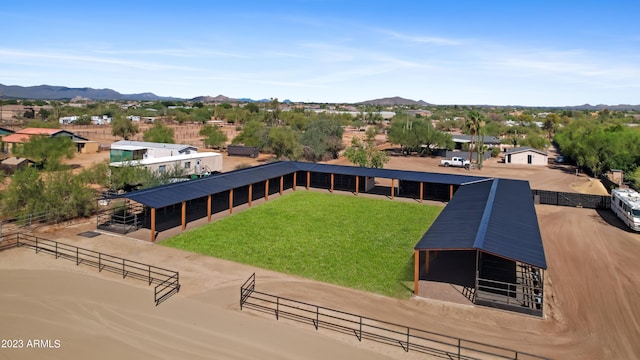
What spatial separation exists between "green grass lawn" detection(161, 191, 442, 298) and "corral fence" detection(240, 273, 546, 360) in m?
3.11

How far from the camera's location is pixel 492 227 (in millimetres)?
20031

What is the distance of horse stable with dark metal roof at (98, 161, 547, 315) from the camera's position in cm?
1781

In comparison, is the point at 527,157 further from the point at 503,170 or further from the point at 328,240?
the point at 328,240

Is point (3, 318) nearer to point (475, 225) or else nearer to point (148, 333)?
point (148, 333)

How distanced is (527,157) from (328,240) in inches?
1999

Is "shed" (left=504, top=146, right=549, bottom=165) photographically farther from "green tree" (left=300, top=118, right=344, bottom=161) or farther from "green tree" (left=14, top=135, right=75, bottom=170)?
"green tree" (left=14, top=135, right=75, bottom=170)

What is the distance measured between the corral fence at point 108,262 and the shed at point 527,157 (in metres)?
59.6

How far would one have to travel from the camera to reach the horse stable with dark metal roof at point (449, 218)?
17.8 meters

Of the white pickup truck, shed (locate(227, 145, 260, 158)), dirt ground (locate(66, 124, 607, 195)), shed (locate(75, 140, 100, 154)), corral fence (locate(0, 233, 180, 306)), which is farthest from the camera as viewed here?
shed (locate(227, 145, 260, 158))

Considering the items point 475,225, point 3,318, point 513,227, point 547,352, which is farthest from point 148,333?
point 513,227

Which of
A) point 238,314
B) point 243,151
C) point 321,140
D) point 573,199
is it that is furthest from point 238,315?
point 243,151

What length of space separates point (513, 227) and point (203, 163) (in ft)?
110

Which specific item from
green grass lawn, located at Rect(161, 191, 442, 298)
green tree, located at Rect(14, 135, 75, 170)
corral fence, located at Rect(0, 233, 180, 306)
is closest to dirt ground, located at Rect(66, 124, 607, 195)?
green tree, located at Rect(14, 135, 75, 170)

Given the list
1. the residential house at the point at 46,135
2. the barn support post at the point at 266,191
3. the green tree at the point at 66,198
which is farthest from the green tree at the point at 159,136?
the green tree at the point at 66,198
